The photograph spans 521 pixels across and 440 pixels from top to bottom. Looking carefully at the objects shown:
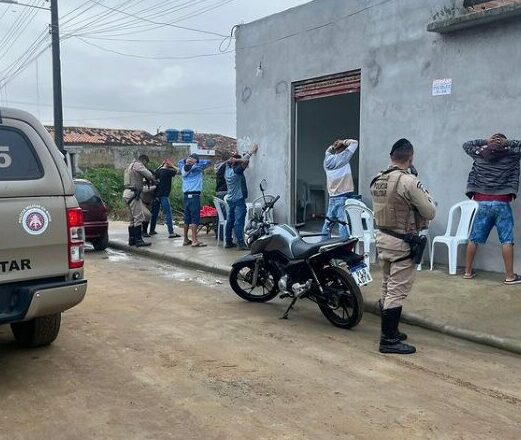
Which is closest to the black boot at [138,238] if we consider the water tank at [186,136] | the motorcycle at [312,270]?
the motorcycle at [312,270]

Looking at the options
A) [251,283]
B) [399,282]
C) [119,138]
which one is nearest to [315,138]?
[251,283]

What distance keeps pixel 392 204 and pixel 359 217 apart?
3.63 metres

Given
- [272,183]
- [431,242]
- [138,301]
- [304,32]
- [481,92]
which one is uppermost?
[304,32]

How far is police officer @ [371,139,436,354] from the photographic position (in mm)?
5164

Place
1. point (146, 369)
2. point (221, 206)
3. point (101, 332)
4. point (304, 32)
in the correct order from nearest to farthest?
point (146, 369) < point (101, 332) < point (304, 32) < point (221, 206)

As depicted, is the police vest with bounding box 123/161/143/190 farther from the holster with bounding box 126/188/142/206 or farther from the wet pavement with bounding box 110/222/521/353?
the wet pavement with bounding box 110/222/521/353

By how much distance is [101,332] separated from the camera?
18.9 ft

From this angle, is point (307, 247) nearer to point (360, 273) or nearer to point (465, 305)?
point (360, 273)

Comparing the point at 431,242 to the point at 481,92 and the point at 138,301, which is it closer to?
the point at 481,92

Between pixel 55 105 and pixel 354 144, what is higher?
pixel 55 105

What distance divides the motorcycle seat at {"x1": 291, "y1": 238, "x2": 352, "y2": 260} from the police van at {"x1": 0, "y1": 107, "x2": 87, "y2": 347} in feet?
7.93

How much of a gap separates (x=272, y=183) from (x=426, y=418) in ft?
26.1

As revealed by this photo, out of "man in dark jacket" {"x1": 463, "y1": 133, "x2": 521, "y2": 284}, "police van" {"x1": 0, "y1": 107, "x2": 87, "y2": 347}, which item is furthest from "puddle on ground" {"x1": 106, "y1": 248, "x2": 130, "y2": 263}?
"police van" {"x1": 0, "y1": 107, "x2": 87, "y2": 347}

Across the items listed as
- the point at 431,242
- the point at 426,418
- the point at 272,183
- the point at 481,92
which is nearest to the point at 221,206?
the point at 272,183
